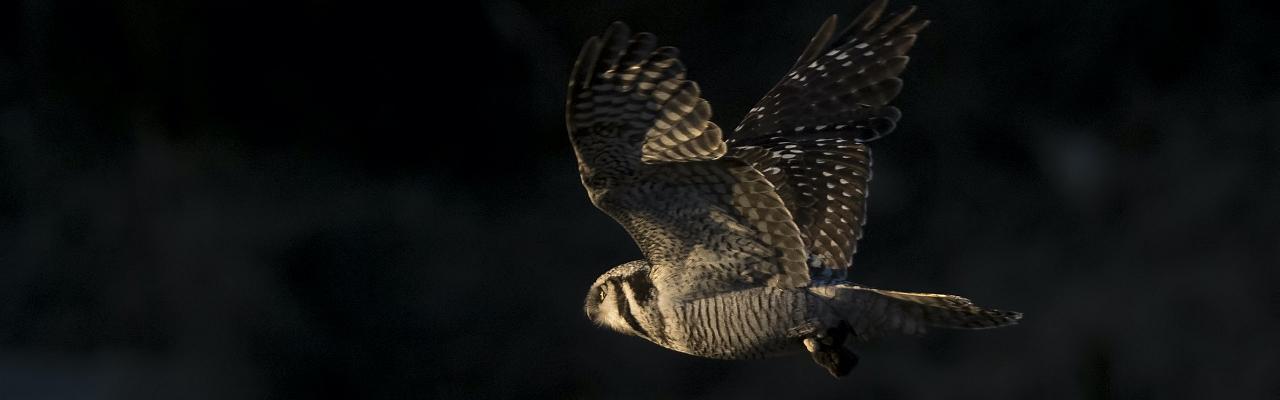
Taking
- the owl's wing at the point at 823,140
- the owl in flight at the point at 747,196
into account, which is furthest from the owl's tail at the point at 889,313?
the owl's wing at the point at 823,140

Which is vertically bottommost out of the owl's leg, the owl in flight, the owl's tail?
the owl's leg

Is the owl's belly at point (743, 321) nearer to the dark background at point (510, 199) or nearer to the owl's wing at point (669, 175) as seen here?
the owl's wing at point (669, 175)

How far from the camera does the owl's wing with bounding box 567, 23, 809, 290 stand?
151 cm

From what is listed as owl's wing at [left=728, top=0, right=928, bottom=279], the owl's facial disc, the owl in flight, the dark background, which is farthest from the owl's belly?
the dark background

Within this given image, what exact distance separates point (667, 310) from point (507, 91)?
181 centimetres

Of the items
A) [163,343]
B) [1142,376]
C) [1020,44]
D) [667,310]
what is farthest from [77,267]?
[1142,376]

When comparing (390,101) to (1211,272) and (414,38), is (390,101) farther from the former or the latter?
(1211,272)

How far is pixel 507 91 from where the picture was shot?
11.9ft

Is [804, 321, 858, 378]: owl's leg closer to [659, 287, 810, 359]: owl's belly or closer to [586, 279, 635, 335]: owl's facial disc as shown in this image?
[659, 287, 810, 359]: owl's belly

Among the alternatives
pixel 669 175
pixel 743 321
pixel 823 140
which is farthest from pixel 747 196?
pixel 823 140

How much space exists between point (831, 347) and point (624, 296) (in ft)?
1.29

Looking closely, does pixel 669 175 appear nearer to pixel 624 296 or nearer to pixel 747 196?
pixel 747 196

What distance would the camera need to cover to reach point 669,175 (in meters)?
1.69

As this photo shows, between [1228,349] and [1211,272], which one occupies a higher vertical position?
[1211,272]
